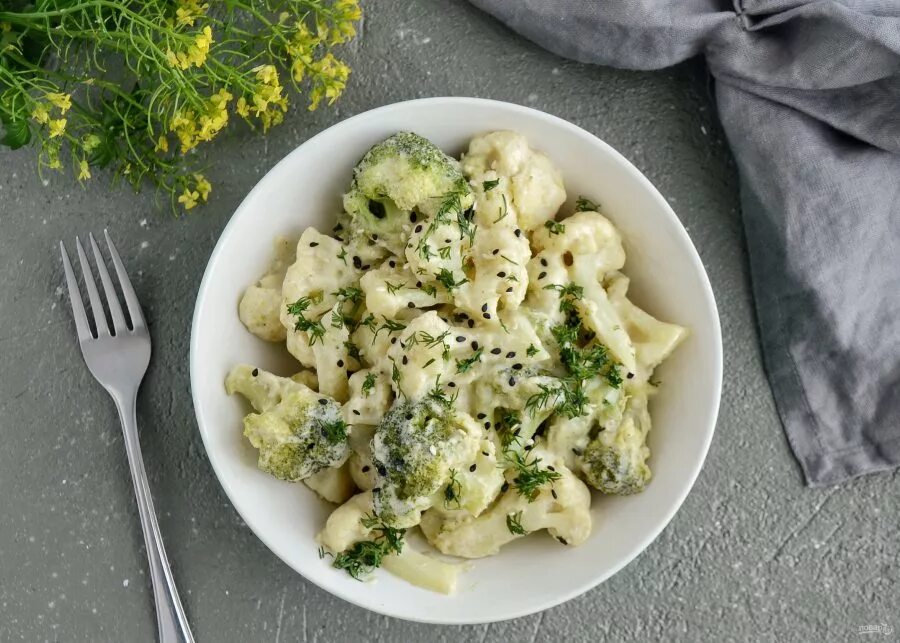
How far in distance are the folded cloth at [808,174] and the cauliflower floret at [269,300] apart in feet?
3.36

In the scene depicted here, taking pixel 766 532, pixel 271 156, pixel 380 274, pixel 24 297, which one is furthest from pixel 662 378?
pixel 24 297

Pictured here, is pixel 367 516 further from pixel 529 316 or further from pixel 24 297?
pixel 24 297

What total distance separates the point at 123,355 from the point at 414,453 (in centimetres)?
117

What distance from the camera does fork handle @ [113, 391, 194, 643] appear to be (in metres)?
2.60

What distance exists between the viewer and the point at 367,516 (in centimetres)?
226

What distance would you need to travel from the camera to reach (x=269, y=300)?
A: 2.36 metres

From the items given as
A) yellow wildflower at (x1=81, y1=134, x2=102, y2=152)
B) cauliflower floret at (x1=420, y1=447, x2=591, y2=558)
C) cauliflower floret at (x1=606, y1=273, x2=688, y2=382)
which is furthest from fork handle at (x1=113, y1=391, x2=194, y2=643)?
cauliflower floret at (x1=606, y1=273, x2=688, y2=382)

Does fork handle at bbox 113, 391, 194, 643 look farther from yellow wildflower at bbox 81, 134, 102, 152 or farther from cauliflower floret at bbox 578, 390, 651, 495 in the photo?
cauliflower floret at bbox 578, 390, 651, 495

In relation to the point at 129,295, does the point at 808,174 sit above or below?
above

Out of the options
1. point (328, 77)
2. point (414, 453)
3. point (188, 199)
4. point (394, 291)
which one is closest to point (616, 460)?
point (414, 453)

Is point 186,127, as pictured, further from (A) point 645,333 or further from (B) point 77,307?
(A) point 645,333

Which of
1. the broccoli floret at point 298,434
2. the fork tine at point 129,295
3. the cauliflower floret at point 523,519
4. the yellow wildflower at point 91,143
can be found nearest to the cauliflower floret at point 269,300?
the broccoli floret at point 298,434

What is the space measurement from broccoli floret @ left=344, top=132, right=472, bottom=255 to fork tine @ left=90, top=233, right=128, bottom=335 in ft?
2.92

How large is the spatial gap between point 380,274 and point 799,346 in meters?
1.39
